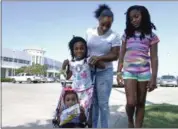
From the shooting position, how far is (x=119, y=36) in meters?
4.16

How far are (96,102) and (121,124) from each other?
167 cm

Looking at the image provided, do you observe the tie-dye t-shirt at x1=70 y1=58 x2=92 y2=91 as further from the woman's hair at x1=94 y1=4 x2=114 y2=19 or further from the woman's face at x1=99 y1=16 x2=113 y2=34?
the woman's hair at x1=94 y1=4 x2=114 y2=19

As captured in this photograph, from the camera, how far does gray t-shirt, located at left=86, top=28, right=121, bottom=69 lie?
4094 mm

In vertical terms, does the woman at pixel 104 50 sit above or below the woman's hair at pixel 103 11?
below

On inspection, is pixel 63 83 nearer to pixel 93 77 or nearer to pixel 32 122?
pixel 93 77

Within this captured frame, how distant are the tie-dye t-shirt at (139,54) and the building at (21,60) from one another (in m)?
65.2

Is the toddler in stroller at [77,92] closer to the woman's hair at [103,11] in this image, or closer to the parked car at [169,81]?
the woman's hair at [103,11]

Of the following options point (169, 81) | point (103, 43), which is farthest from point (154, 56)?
point (169, 81)

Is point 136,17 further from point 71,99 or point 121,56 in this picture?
point 71,99

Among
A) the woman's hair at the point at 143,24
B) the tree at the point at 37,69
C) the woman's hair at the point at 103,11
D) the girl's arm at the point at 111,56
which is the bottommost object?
the girl's arm at the point at 111,56

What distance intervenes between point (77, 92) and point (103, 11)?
1.11 m

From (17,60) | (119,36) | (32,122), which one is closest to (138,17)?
(119,36)

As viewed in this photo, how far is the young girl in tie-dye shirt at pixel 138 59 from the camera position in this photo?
393cm

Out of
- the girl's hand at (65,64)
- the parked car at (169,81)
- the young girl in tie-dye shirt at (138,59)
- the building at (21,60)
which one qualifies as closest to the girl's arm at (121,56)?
the young girl in tie-dye shirt at (138,59)
